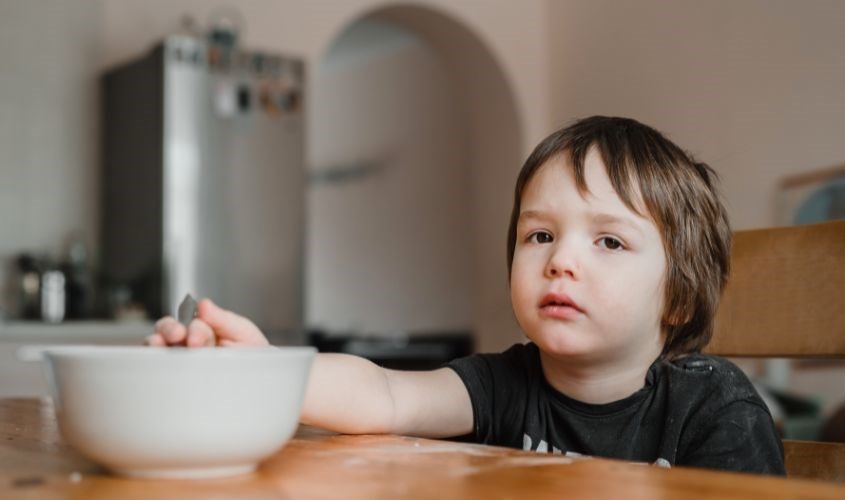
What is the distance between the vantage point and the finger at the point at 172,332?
0.65 m

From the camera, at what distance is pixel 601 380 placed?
1.05 metres

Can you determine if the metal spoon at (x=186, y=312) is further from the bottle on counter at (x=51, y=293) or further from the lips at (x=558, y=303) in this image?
the bottle on counter at (x=51, y=293)

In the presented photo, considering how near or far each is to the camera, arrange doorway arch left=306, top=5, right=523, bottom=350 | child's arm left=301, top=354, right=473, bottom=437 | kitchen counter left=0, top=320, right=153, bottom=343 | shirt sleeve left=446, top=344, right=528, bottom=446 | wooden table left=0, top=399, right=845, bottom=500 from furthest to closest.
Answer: doorway arch left=306, top=5, right=523, bottom=350
kitchen counter left=0, top=320, right=153, bottom=343
shirt sleeve left=446, top=344, right=528, bottom=446
child's arm left=301, top=354, right=473, bottom=437
wooden table left=0, top=399, right=845, bottom=500

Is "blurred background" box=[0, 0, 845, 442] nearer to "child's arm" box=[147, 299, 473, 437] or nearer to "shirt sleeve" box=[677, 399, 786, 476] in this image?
"child's arm" box=[147, 299, 473, 437]

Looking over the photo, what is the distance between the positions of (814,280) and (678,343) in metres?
0.17

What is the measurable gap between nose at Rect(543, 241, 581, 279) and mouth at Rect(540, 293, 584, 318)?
0.8 inches

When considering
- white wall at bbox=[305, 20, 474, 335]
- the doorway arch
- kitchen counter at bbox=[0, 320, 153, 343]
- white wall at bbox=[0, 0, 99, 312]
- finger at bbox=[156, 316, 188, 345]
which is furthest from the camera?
white wall at bbox=[305, 20, 474, 335]

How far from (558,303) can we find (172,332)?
1.52 feet

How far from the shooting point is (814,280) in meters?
1.08

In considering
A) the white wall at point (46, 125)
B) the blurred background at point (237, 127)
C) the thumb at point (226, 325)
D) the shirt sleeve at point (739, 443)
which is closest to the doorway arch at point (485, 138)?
the blurred background at point (237, 127)

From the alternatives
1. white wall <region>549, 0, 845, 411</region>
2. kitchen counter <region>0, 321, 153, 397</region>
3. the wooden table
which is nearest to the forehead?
the wooden table

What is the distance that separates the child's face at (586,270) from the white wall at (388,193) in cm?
547

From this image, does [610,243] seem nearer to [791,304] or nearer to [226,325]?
[791,304]

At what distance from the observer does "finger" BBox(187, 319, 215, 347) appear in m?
0.66
